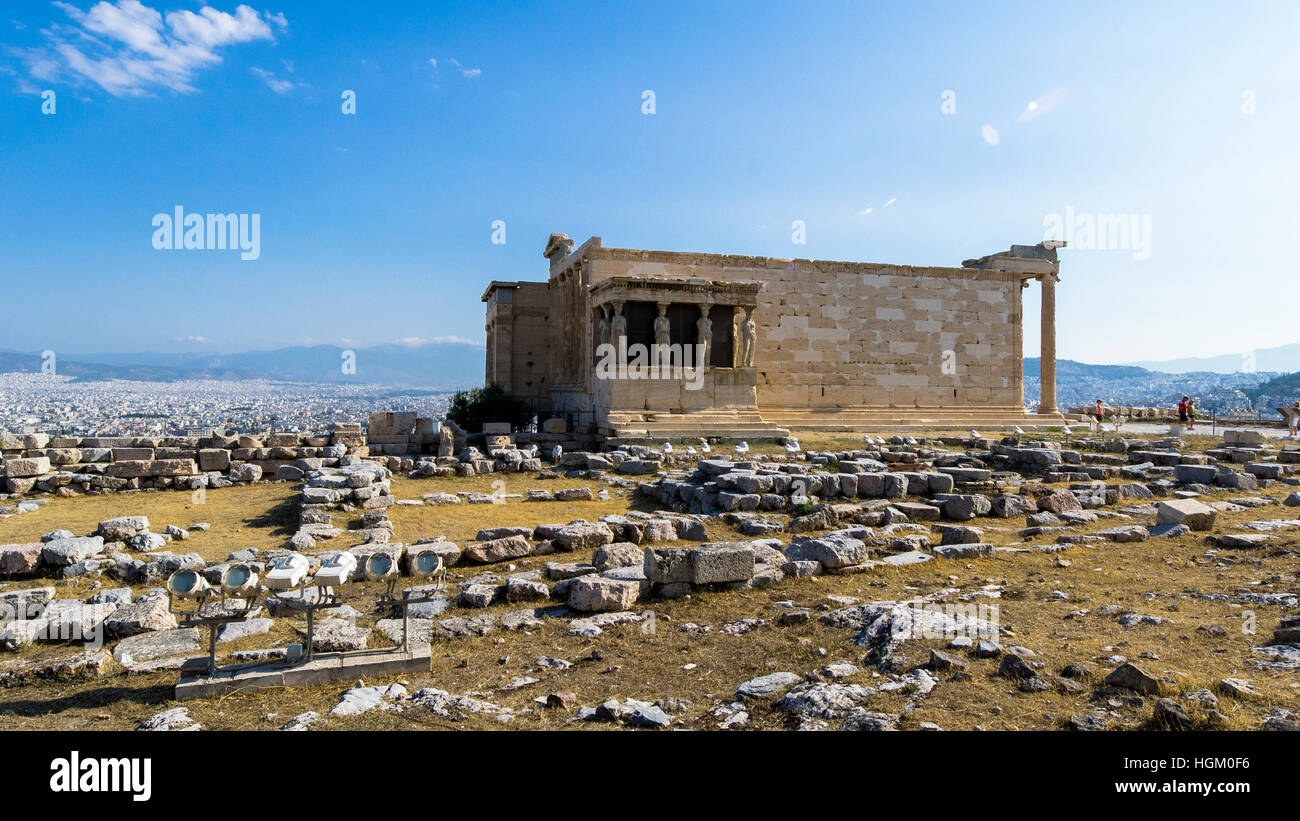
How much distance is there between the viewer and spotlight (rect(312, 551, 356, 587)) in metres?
5.58

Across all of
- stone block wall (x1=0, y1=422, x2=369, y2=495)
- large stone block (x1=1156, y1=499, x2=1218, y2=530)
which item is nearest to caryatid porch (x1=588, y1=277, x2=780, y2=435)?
stone block wall (x1=0, y1=422, x2=369, y2=495)

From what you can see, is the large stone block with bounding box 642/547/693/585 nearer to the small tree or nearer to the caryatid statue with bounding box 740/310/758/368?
the caryatid statue with bounding box 740/310/758/368

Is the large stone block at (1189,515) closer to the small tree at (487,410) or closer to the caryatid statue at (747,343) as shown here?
the caryatid statue at (747,343)

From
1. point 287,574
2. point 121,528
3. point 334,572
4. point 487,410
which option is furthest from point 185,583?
point 487,410

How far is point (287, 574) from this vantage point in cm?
556

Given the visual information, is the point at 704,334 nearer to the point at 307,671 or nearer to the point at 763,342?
the point at 763,342

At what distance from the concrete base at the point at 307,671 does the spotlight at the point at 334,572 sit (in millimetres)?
553

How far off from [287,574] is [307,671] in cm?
70

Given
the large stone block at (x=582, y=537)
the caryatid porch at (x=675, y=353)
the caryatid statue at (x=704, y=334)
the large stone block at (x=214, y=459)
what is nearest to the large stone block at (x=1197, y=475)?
the caryatid porch at (x=675, y=353)

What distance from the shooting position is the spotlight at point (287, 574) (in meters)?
5.46

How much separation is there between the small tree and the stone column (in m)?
19.7
